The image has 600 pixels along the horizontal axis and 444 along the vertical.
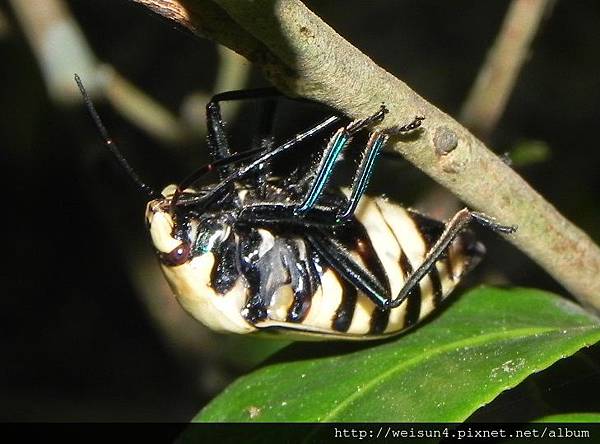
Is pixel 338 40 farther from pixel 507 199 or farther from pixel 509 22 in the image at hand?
pixel 509 22

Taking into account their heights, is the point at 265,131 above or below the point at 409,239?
above

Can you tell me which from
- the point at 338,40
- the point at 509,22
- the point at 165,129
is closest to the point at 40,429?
the point at 165,129

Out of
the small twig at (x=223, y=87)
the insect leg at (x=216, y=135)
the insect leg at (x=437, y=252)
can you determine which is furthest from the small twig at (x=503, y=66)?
the insect leg at (x=216, y=135)

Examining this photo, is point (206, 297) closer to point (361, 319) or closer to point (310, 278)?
point (310, 278)

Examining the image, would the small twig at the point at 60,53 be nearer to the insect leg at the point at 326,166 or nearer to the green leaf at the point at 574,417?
the insect leg at the point at 326,166

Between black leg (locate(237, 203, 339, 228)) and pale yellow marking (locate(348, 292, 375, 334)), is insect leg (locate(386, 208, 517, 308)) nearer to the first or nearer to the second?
pale yellow marking (locate(348, 292, 375, 334))

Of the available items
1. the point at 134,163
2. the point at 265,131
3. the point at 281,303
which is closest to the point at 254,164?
the point at 265,131
